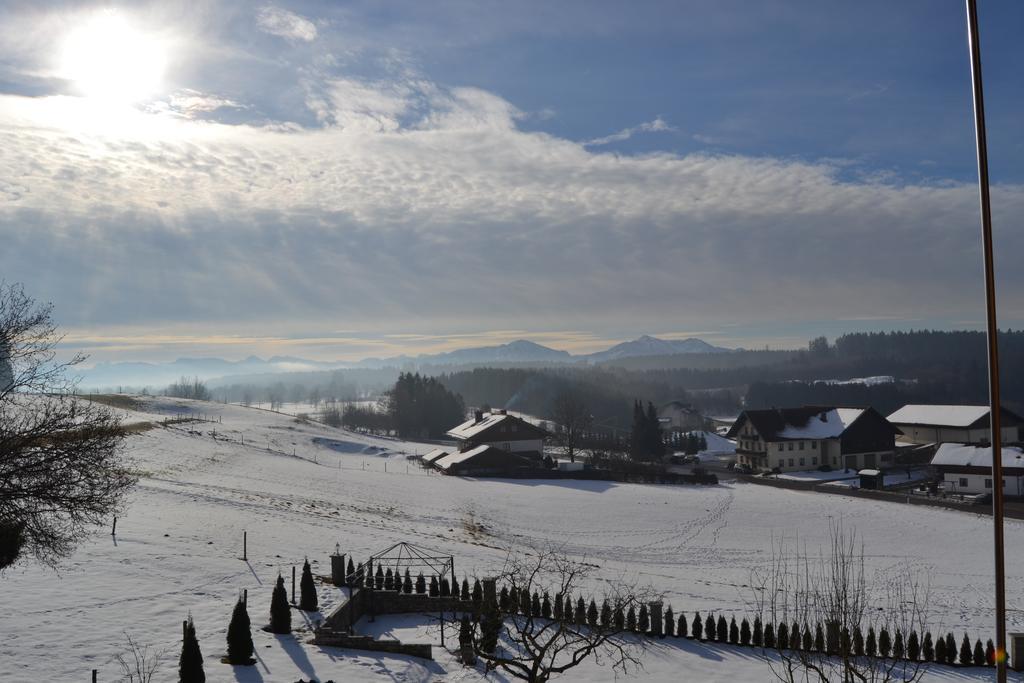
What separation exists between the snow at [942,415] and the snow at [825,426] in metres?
11.2

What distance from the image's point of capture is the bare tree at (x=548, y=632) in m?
14.4

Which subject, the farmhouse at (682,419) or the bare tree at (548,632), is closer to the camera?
the bare tree at (548,632)

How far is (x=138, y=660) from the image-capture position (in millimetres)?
16594

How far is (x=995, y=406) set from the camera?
913cm

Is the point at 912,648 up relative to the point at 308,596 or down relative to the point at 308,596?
down

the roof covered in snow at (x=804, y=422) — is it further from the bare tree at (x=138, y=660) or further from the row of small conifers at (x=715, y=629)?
the bare tree at (x=138, y=660)

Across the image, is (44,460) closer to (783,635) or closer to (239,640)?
(239,640)

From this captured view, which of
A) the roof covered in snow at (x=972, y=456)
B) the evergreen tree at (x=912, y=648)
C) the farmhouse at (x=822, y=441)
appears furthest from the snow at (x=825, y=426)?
the evergreen tree at (x=912, y=648)

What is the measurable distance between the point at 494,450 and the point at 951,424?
52687 mm

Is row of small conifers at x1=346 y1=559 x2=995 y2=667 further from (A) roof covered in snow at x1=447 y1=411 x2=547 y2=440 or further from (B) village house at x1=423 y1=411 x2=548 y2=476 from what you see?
(A) roof covered in snow at x1=447 y1=411 x2=547 y2=440

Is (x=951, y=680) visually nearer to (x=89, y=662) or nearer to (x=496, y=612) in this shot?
(x=496, y=612)

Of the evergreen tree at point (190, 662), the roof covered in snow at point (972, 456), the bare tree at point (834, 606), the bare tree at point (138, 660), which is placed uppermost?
the roof covered in snow at point (972, 456)

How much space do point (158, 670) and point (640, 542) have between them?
28.4 metres

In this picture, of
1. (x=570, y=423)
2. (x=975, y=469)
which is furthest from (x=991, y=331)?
(x=570, y=423)
